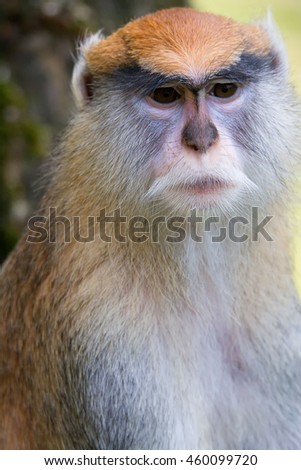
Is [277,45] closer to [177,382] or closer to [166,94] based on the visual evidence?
[166,94]

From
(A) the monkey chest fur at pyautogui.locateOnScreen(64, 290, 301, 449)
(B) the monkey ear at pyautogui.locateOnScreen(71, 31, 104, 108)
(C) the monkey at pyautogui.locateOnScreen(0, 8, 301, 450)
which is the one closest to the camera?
(C) the monkey at pyautogui.locateOnScreen(0, 8, 301, 450)

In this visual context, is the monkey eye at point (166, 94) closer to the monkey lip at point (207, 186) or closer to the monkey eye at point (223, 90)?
the monkey eye at point (223, 90)

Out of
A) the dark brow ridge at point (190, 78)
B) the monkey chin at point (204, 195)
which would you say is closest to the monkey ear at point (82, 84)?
the dark brow ridge at point (190, 78)

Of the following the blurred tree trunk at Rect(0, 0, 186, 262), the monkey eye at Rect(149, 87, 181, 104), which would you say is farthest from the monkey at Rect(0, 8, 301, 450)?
the blurred tree trunk at Rect(0, 0, 186, 262)

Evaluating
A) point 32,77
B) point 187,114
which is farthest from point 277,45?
point 32,77

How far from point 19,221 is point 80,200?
8.68ft

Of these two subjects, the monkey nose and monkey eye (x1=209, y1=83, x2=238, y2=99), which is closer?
the monkey nose

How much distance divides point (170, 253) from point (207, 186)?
0.48m

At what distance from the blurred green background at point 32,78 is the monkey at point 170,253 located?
2.28 m

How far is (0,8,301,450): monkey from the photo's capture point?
3.89m

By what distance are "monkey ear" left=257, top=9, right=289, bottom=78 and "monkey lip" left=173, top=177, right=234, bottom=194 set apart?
0.89 m

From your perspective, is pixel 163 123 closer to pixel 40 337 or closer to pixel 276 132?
pixel 276 132

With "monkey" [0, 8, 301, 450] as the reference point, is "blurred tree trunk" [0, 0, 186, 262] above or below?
above

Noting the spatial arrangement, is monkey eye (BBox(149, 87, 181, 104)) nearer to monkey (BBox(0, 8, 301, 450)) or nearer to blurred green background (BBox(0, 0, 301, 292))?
monkey (BBox(0, 8, 301, 450))
